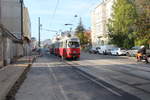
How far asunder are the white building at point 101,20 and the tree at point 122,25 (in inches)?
713

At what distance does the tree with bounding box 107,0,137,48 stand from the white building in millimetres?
18105

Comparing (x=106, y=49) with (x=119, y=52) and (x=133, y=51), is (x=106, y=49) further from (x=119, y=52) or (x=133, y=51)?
(x=133, y=51)

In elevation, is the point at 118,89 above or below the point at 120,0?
below

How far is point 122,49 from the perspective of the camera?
45.5 m

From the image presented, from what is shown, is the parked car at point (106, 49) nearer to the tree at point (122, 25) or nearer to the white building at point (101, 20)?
the tree at point (122, 25)

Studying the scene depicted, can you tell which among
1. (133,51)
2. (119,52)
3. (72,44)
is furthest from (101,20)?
(72,44)

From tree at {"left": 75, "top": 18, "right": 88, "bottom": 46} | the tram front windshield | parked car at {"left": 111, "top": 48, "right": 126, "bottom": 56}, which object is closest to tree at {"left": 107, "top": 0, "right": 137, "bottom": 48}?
parked car at {"left": 111, "top": 48, "right": 126, "bottom": 56}

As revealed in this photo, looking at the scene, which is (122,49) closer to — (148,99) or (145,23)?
(145,23)

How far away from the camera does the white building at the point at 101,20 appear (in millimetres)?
69562

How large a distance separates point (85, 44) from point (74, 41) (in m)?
63.1

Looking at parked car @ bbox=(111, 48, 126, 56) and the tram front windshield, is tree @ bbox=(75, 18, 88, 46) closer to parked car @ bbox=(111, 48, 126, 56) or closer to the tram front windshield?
parked car @ bbox=(111, 48, 126, 56)

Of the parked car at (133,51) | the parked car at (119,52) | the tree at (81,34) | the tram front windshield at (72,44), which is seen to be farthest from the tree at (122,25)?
the tree at (81,34)

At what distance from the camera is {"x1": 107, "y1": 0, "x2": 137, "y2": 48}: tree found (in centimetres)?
4469

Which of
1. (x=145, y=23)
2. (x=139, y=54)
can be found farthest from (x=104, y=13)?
(x=139, y=54)
